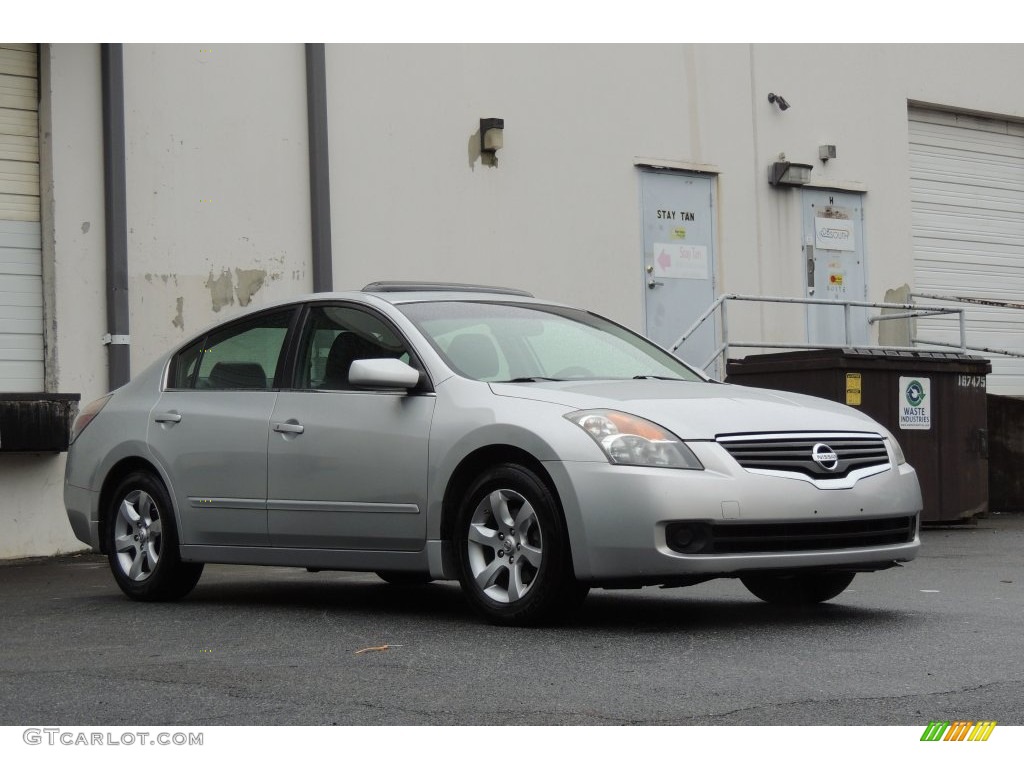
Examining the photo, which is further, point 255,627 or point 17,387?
point 17,387

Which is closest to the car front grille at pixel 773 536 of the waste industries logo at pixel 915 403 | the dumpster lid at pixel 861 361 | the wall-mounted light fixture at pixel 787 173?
the dumpster lid at pixel 861 361

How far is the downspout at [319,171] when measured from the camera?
13.5 meters

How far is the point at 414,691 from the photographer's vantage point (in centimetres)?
494

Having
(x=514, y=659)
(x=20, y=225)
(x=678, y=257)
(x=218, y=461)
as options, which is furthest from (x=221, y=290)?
(x=514, y=659)

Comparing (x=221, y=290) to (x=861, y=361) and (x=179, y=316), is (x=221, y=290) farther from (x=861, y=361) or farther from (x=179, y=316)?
(x=861, y=361)

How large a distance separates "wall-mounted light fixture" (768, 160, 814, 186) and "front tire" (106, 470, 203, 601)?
33.5 feet

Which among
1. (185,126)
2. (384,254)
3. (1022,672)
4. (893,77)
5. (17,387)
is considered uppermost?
(893,77)

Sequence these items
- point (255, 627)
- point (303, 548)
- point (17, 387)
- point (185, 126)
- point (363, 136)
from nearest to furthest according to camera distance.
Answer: point (255, 627)
point (303, 548)
point (17, 387)
point (185, 126)
point (363, 136)

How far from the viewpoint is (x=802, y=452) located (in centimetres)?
643

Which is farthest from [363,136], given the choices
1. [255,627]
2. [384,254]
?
[255,627]

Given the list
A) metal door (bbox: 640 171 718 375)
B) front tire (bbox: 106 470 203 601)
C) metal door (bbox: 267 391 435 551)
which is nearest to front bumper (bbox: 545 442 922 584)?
metal door (bbox: 267 391 435 551)

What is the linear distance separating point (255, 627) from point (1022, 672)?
319 centimetres

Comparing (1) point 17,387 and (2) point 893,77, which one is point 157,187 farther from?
(2) point 893,77
